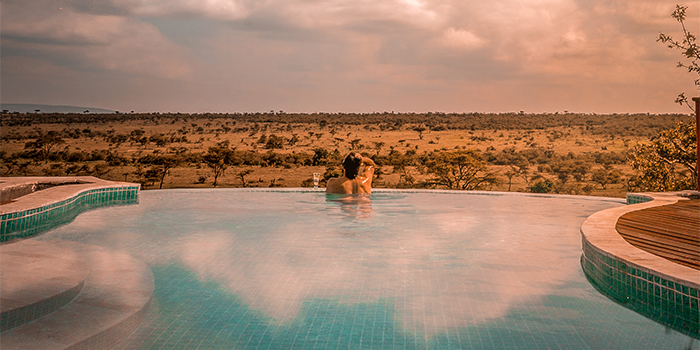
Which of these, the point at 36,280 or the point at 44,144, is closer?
the point at 36,280

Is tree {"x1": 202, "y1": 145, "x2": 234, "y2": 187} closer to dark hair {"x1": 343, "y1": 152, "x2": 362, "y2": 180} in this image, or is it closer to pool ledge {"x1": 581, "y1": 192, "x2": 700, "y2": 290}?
dark hair {"x1": 343, "y1": 152, "x2": 362, "y2": 180}

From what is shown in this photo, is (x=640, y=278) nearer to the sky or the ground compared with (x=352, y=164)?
nearer to the ground

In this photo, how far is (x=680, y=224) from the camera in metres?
6.19

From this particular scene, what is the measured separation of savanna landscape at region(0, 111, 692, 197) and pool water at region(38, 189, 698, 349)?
916 centimetres

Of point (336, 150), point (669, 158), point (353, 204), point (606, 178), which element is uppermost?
point (669, 158)

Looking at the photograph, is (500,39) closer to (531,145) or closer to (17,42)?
(531,145)

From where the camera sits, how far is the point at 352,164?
12.2 m

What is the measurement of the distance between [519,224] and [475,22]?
16173 millimetres

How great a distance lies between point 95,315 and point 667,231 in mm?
5627

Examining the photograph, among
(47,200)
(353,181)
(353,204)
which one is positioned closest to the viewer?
(47,200)

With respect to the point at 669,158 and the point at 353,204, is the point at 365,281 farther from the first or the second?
the point at 669,158

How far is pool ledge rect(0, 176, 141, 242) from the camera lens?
7107 mm

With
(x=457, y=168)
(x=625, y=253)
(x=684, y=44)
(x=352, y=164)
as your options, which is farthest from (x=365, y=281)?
(x=457, y=168)

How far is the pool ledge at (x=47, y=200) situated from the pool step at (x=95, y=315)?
2.47 metres
